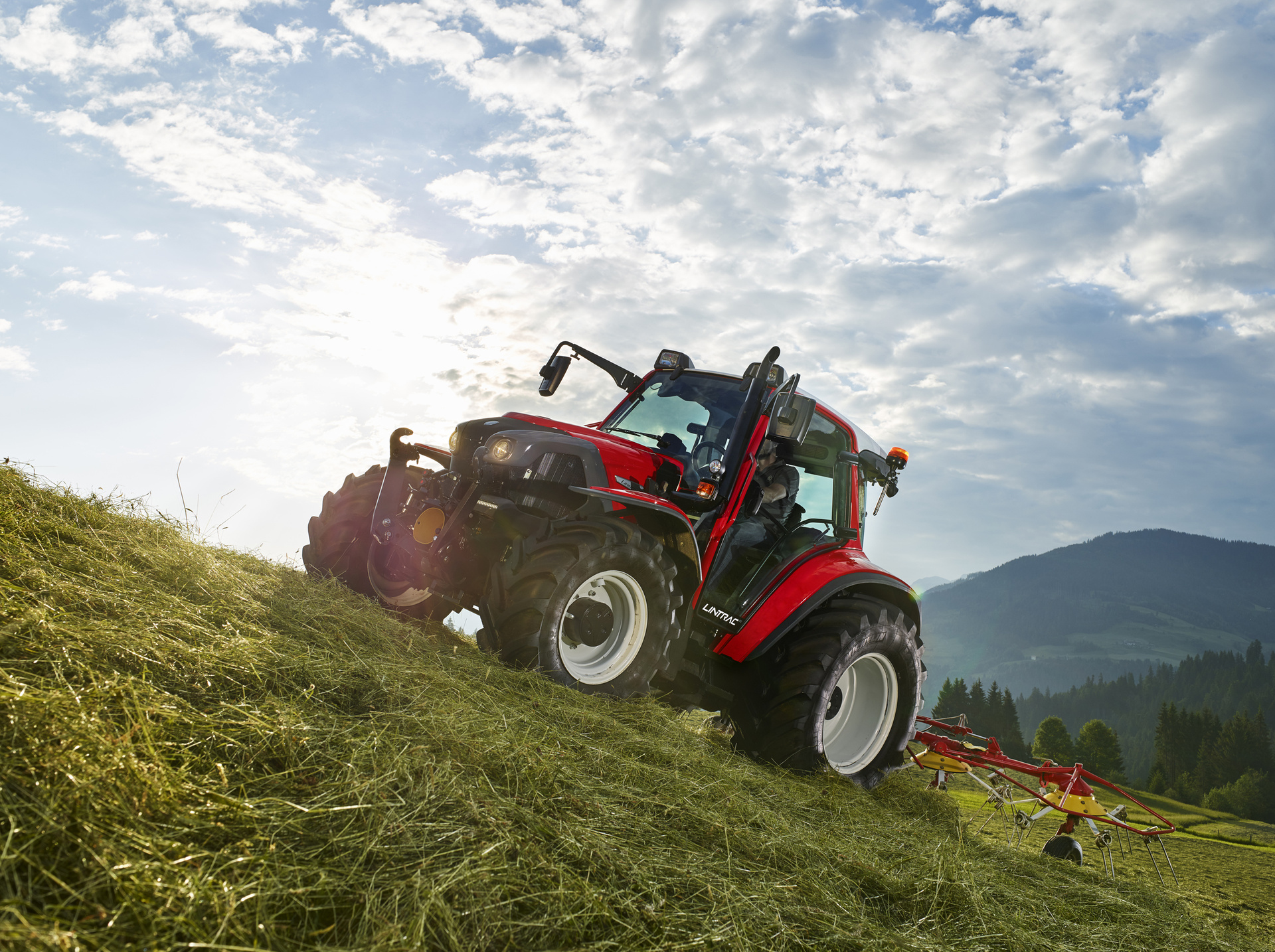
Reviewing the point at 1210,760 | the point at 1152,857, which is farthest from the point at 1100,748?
the point at 1152,857

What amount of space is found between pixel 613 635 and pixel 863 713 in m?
2.28

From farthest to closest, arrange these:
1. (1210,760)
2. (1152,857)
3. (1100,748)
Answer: (1210,760), (1100,748), (1152,857)

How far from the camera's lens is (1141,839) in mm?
5004

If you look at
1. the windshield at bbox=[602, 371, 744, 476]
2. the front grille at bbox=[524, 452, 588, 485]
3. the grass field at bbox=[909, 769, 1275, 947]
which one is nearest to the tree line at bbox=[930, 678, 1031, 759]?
the grass field at bbox=[909, 769, 1275, 947]

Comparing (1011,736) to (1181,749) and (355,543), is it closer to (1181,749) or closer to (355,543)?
(1181,749)

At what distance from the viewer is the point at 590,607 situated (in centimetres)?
406

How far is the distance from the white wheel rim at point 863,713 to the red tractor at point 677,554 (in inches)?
0.5

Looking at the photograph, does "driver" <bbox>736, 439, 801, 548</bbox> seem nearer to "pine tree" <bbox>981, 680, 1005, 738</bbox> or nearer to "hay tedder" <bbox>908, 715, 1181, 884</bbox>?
"hay tedder" <bbox>908, 715, 1181, 884</bbox>

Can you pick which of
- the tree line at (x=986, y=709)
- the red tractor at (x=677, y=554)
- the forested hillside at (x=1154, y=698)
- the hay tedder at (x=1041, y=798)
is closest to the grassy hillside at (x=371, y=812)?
the red tractor at (x=677, y=554)

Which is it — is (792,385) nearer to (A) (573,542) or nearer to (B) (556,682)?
(A) (573,542)

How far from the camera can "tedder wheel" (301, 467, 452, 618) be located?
5.04m

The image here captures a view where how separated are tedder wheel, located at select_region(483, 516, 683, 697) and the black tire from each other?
2.73 m

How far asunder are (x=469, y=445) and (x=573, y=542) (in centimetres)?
104

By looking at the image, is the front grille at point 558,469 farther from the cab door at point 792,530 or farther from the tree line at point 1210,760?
the tree line at point 1210,760
